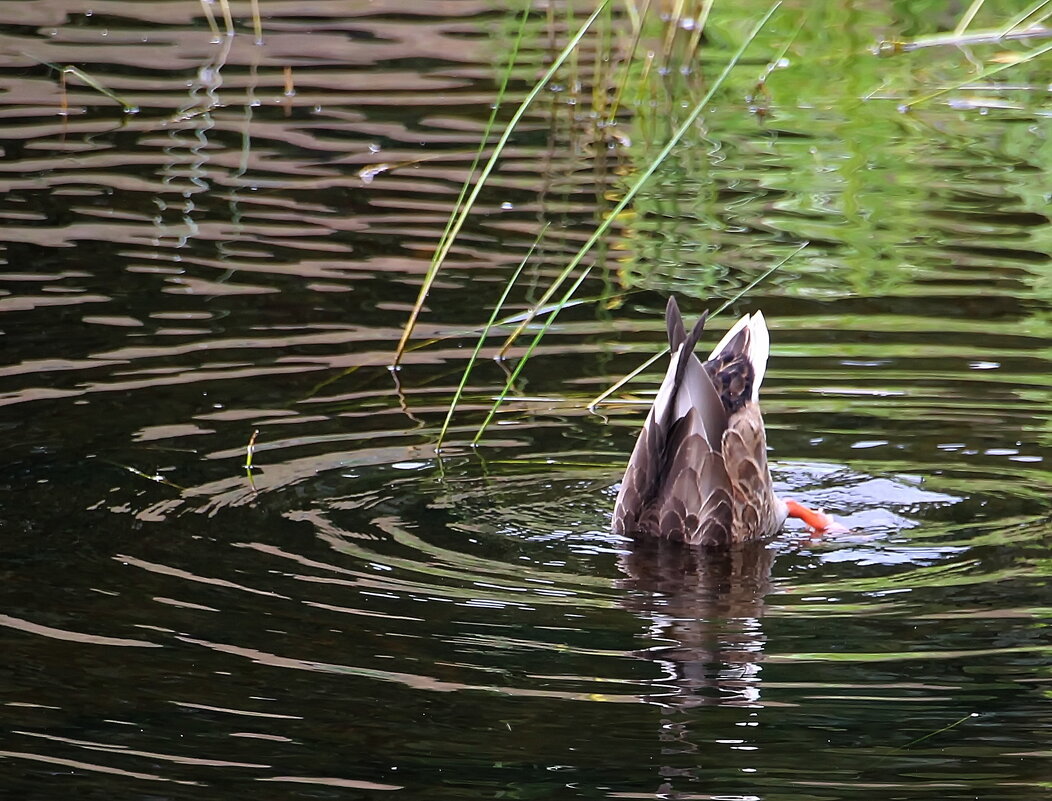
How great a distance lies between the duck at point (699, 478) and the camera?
21.8 ft

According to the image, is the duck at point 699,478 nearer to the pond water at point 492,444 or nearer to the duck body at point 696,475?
the duck body at point 696,475

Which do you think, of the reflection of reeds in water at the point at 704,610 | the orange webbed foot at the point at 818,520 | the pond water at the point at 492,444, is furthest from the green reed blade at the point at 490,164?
the orange webbed foot at the point at 818,520

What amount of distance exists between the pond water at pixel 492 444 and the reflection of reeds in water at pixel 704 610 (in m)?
0.02

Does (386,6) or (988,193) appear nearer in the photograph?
(988,193)

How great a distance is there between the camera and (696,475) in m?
6.71

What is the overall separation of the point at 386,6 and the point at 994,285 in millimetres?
8071

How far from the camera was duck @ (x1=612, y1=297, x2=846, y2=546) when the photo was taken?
6633 millimetres

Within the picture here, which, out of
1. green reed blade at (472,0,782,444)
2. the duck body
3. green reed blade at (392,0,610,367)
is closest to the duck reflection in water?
the duck body

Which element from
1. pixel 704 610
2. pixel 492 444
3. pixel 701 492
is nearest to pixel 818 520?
pixel 701 492

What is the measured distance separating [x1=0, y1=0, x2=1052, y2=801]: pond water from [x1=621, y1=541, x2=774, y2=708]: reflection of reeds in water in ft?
0.07

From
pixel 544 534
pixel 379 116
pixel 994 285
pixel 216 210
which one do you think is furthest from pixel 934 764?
pixel 379 116

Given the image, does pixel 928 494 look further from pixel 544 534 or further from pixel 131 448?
pixel 131 448

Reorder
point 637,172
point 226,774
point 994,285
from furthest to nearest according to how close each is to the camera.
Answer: point 637,172 < point 994,285 < point 226,774

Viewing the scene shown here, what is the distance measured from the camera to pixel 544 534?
646 centimetres
